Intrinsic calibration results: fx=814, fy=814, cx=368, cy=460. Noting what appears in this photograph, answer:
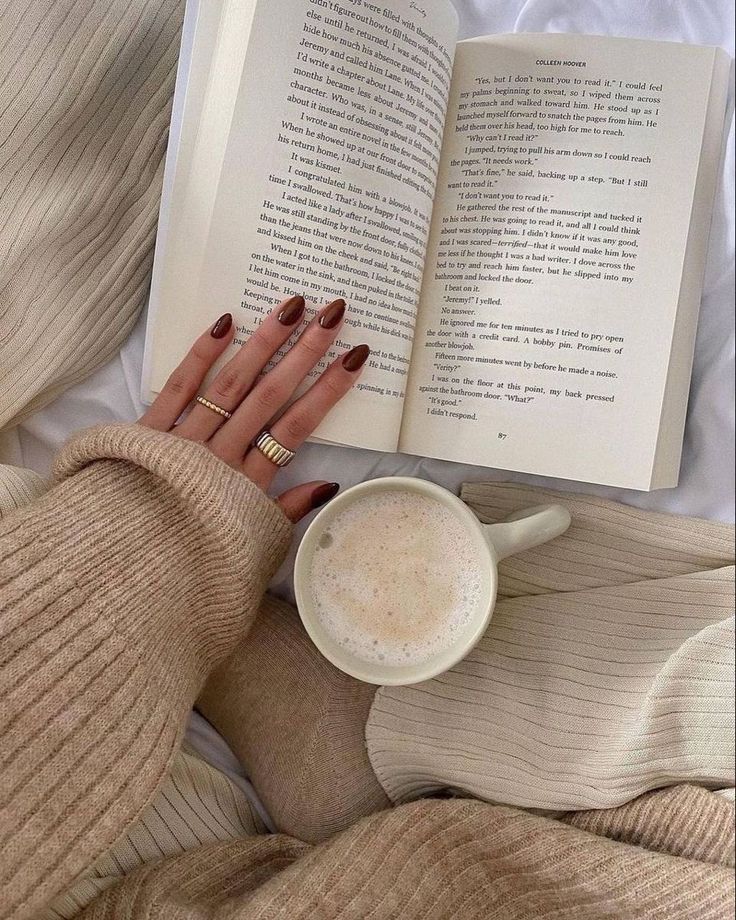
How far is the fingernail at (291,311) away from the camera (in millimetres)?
765

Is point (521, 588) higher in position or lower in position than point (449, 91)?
lower

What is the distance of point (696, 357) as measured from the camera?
2.58 feet

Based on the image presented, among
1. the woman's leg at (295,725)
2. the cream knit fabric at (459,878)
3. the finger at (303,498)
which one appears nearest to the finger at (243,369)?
the finger at (303,498)

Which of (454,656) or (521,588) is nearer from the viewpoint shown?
(454,656)

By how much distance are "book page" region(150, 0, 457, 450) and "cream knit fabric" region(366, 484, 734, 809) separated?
0.75ft

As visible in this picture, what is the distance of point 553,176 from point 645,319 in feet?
0.53

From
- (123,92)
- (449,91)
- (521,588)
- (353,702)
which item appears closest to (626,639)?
(521,588)

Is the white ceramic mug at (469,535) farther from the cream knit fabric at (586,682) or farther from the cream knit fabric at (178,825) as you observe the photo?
the cream knit fabric at (178,825)

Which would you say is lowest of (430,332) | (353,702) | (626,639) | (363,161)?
(353,702)

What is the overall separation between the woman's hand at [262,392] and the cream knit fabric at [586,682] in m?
0.19

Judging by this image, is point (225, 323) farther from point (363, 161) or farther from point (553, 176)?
point (553, 176)

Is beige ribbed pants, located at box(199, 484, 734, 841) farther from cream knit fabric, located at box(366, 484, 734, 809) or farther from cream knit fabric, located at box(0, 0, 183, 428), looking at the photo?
cream knit fabric, located at box(0, 0, 183, 428)

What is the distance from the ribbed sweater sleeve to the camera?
0.67 metres

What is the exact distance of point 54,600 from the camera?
0.71m
